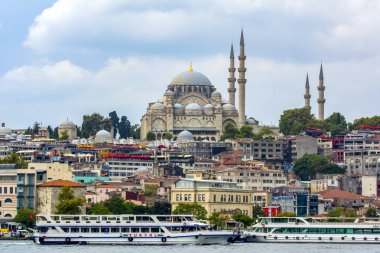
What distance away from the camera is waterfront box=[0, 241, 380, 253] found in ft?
323

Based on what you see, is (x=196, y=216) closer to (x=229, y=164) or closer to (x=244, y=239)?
(x=244, y=239)

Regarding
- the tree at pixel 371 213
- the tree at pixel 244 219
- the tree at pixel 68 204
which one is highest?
the tree at pixel 68 204

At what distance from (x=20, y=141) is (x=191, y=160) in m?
25.1

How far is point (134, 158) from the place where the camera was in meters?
178

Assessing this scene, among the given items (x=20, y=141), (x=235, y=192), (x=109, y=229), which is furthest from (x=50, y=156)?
(x=109, y=229)

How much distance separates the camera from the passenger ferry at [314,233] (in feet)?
368

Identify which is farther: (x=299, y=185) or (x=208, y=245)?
Answer: (x=299, y=185)

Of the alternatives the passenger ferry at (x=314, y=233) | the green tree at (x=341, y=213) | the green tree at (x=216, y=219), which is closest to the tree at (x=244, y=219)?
the green tree at (x=216, y=219)

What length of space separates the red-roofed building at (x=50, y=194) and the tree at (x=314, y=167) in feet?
170

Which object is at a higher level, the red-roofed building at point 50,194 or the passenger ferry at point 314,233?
the red-roofed building at point 50,194

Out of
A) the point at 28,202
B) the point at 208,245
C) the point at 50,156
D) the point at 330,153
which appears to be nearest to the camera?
the point at 208,245

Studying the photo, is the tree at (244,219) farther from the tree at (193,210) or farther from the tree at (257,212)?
the tree at (257,212)

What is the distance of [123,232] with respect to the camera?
105 metres

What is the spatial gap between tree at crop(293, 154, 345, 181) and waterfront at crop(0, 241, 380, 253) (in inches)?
2680
